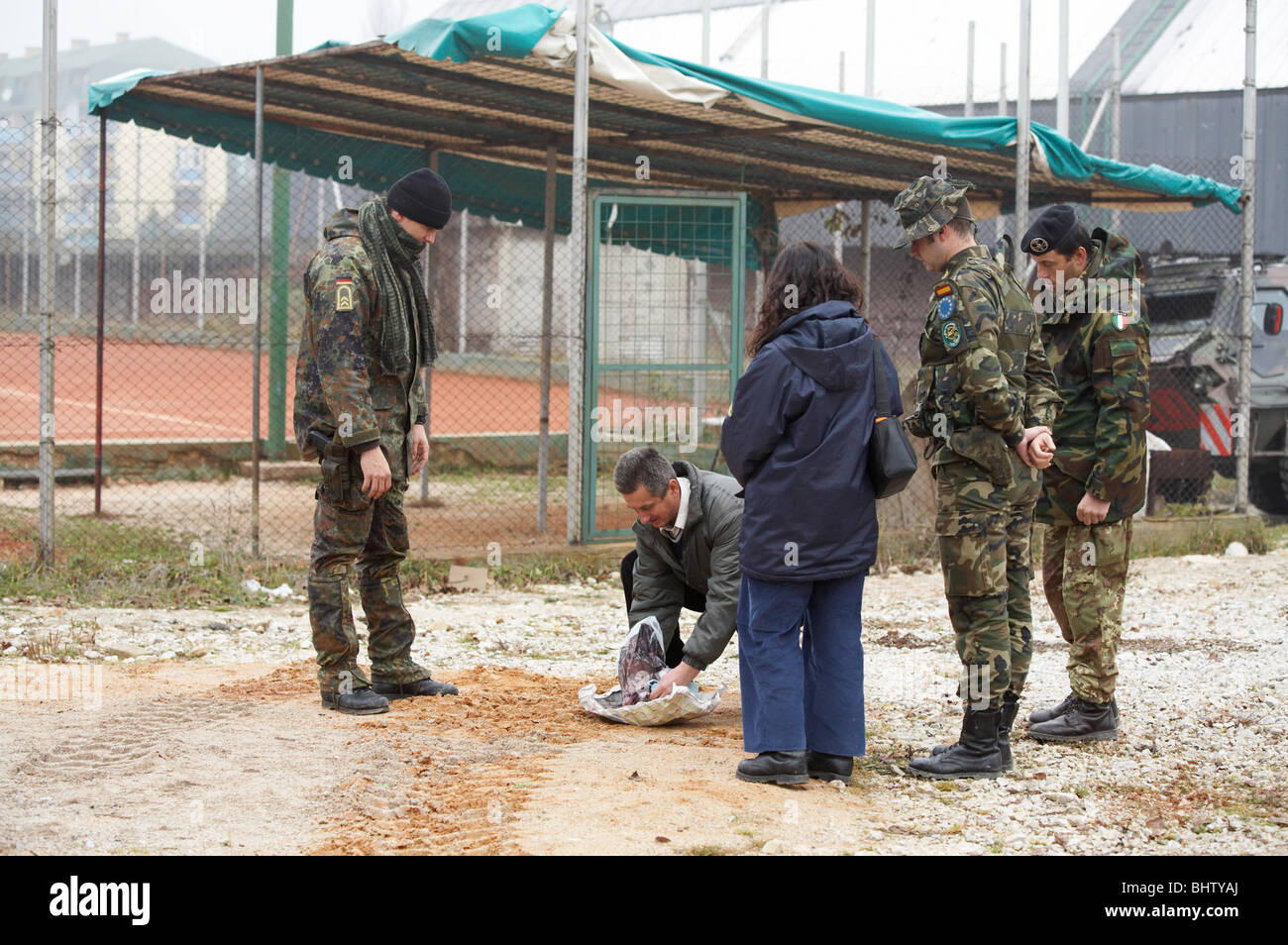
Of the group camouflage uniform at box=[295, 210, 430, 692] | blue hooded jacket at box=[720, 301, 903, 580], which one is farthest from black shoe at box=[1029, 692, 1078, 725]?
camouflage uniform at box=[295, 210, 430, 692]

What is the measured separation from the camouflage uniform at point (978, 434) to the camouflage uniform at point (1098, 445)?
53 centimetres

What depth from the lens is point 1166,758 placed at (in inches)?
192

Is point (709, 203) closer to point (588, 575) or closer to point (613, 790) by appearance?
point (588, 575)

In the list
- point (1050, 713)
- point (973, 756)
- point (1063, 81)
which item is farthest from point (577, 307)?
point (1063, 81)

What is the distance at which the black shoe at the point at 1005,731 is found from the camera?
463cm

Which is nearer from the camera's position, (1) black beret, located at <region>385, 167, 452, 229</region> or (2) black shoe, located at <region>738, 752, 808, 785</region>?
(2) black shoe, located at <region>738, 752, 808, 785</region>

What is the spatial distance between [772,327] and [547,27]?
3.79 meters

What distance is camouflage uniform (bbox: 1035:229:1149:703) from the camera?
497 cm

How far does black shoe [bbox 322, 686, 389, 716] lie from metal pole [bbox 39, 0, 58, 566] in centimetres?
318

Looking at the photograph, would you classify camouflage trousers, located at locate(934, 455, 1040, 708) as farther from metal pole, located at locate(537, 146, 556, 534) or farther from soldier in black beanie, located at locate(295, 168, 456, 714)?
metal pole, located at locate(537, 146, 556, 534)

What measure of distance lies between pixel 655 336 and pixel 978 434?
18.2ft

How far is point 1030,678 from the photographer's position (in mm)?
6340

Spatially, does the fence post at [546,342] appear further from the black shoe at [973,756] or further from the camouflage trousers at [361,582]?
the black shoe at [973,756]
